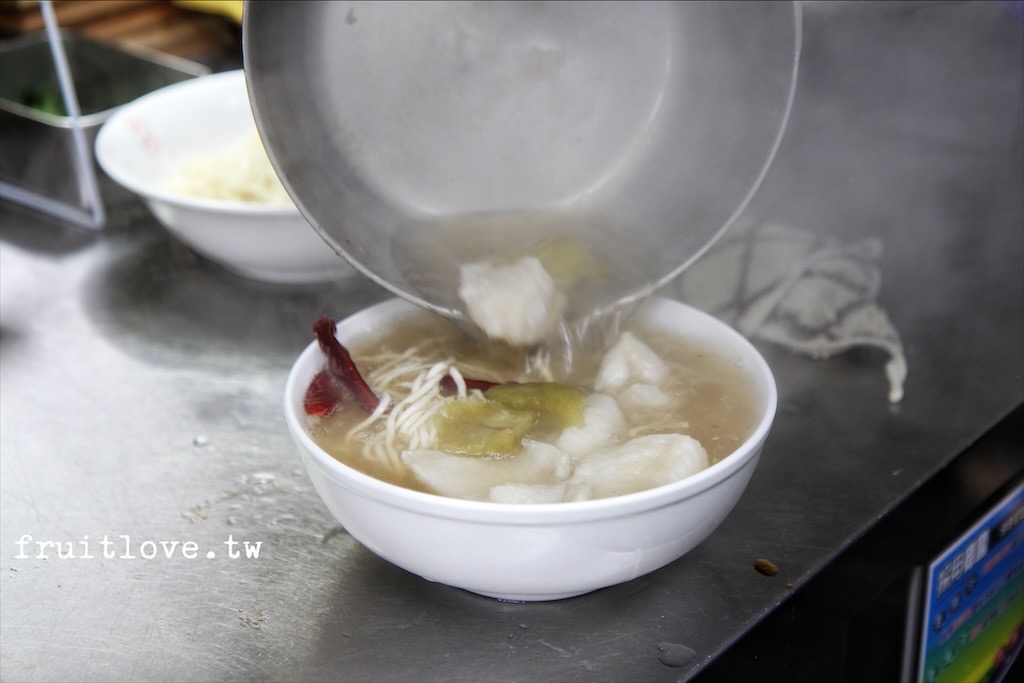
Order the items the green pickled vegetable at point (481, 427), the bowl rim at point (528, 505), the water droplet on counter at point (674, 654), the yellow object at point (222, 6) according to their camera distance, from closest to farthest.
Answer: the bowl rim at point (528, 505), the water droplet on counter at point (674, 654), the green pickled vegetable at point (481, 427), the yellow object at point (222, 6)

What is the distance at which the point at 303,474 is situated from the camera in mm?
1345

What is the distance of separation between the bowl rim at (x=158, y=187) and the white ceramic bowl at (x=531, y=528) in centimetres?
53

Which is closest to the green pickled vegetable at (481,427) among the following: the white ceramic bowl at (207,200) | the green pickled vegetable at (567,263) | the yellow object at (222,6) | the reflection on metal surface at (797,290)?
the green pickled vegetable at (567,263)

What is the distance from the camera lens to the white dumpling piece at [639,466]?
103 cm

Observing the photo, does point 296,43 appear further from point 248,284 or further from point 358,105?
point 248,284

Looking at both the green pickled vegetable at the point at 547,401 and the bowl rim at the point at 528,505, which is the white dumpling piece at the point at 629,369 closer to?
the green pickled vegetable at the point at 547,401

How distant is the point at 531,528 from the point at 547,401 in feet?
0.92

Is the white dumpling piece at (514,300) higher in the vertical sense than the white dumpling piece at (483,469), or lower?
higher

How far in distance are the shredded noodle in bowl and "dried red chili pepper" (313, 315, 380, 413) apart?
0.63m

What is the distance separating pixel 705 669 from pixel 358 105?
796mm

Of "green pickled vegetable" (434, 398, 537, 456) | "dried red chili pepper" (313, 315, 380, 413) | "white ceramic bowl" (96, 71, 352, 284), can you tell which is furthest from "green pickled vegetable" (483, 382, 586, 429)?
"white ceramic bowl" (96, 71, 352, 284)

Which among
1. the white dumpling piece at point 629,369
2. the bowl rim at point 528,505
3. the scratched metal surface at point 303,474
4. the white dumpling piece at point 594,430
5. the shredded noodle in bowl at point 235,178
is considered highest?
the bowl rim at point 528,505

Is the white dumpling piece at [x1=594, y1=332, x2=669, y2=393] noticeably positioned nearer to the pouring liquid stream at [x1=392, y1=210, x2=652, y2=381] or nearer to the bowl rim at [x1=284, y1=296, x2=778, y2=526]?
the pouring liquid stream at [x1=392, y1=210, x2=652, y2=381]

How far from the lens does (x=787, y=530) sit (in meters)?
→ 1.23
